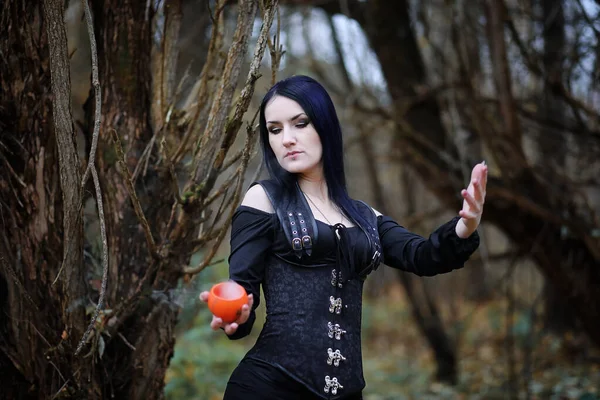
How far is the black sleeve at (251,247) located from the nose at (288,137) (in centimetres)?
26

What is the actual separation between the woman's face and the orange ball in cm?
55

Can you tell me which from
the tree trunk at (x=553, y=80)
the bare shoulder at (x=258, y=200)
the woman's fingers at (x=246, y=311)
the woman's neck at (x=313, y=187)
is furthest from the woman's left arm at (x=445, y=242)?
the tree trunk at (x=553, y=80)

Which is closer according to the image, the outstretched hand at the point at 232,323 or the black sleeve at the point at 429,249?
the outstretched hand at the point at 232,323

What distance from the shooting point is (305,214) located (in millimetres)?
2074

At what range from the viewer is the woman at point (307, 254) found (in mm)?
1976

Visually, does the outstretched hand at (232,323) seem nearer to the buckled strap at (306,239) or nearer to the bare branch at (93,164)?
the buckled strap at (306,239)

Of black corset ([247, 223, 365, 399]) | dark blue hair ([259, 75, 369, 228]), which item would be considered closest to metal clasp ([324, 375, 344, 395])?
black corset ([247, 223, 365, 399])

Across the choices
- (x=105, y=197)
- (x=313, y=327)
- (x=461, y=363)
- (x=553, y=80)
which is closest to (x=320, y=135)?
(x=313, y=327)

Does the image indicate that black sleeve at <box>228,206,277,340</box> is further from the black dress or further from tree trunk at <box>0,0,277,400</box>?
tree trunk at <box>0,0,277,400</box>

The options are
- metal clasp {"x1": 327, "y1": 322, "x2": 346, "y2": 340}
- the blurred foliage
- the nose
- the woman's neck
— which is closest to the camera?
metal clasp {"x1": 327, "y1": 322, "x2": 346, "y2": 340}

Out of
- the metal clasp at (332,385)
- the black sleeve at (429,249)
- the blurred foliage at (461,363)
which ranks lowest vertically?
the blurred foliage at (461,363)

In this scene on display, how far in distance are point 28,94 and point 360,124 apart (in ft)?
12.8

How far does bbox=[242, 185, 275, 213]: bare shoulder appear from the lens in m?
2.08

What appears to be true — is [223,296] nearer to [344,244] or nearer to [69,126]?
[344,244]
